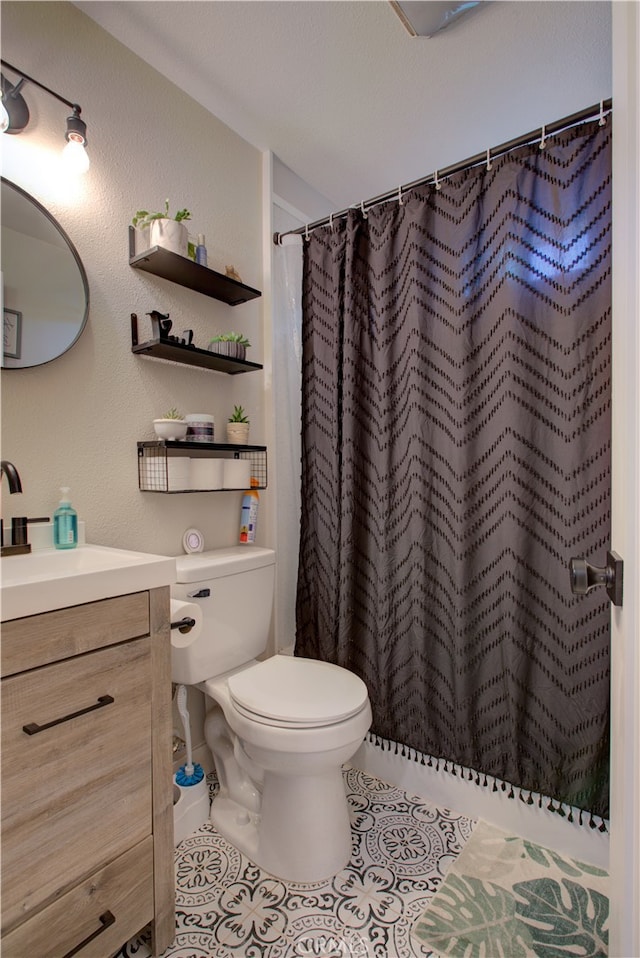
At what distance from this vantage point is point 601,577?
2.37 feet

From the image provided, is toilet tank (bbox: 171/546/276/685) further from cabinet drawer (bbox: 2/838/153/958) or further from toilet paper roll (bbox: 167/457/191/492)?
cabinet drawer (bbox: 2/838/153/958)

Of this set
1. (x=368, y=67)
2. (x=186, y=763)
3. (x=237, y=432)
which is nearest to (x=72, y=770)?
(x=186, y=763)

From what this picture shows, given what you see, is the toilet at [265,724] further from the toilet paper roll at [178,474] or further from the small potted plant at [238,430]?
the small potted plant at [238,430]

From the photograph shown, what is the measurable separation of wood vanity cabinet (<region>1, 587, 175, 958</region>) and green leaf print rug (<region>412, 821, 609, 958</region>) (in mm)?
703

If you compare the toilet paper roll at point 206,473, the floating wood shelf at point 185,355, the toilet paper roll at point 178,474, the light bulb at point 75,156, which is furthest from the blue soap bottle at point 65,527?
the light bulb at point 75,156

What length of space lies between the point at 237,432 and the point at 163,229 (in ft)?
2.30

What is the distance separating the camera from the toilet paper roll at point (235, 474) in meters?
1.69

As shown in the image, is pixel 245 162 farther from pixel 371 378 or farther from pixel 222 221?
pixel 371 378

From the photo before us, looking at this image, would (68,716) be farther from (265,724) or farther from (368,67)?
(368,67)

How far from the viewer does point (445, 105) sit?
65.2 inches

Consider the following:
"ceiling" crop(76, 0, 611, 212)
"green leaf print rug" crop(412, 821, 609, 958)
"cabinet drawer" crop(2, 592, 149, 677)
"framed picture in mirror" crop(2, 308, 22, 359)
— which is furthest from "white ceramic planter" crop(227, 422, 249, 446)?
"green leaf print rug" crop(412, 821, 609, 958)

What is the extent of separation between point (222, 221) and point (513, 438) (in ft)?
4.50

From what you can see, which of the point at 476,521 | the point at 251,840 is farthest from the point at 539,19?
the point at 251,840

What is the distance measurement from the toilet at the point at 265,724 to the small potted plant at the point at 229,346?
722 millimetres
